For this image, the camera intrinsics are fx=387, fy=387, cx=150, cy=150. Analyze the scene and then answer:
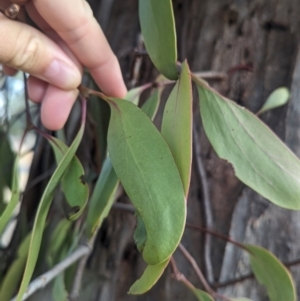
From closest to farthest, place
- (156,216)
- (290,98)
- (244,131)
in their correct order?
(156,216), (244,131), (290,98)

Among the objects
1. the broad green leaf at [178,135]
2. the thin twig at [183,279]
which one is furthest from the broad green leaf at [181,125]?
the thin twig at [183,279]

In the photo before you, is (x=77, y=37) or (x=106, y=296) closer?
(x=77, y=37)

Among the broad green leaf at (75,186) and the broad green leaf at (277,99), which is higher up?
the broad green leaf at (277,99)

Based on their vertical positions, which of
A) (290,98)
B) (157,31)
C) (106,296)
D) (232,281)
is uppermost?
(157,31)

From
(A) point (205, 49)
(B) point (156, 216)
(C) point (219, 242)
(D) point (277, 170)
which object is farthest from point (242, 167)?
(A) point (205, 49)

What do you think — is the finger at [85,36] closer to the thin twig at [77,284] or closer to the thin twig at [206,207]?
the thin twig at [206,207]

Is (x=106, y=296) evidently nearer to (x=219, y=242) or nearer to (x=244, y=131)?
(x=219, y=242)

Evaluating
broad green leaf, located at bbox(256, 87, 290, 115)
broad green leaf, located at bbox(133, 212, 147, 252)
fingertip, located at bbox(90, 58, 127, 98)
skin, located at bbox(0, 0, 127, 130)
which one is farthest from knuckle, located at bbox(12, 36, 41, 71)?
broad green leaf, located at bbox(256, 87, 290, 115)
